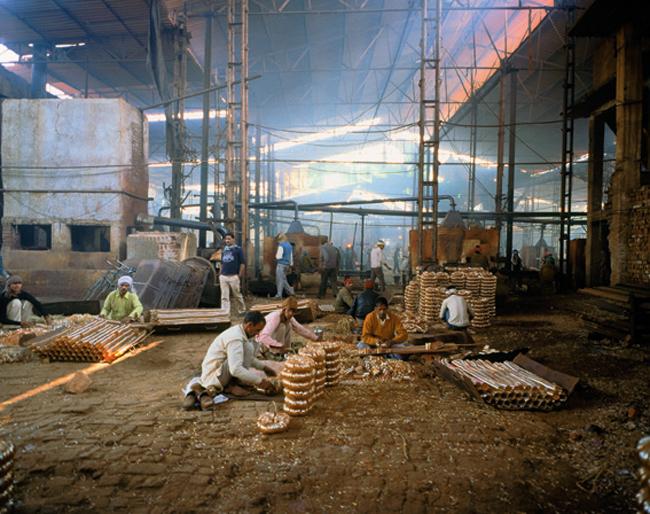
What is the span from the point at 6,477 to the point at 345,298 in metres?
8.12

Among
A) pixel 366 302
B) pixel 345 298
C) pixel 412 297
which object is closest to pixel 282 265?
pixel 345 298

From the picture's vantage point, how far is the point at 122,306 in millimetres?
7836

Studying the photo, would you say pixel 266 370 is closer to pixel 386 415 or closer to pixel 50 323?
pixel 386 415

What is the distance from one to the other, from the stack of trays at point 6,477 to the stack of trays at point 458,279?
8.58m

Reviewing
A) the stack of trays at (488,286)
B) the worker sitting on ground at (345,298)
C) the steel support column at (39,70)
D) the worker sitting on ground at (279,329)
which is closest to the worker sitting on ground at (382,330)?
the worker sitting on ground at (279,329)

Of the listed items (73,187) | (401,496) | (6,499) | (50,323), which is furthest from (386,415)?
(73,187)

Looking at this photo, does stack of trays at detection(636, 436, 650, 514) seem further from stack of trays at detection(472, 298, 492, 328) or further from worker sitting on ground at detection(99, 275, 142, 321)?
stack of trays at detection(472, 298, 492, 328)

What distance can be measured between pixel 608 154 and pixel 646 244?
53.8 ft

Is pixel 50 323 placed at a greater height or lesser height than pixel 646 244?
lesser

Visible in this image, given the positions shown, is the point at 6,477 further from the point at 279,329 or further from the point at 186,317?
the point at 186,317

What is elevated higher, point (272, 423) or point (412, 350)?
point (412, 350)

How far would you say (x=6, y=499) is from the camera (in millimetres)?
2717

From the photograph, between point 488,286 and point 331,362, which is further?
point 488,286

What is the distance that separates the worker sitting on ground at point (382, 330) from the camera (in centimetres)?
683
